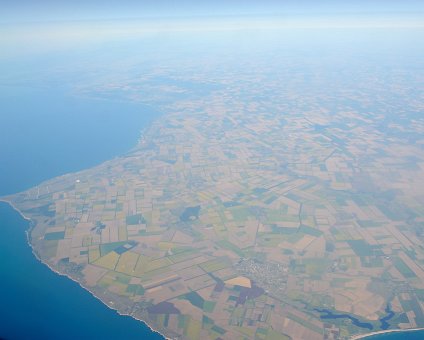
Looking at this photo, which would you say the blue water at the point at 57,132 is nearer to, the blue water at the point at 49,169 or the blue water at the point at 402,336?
the blue water at the point at 49,169

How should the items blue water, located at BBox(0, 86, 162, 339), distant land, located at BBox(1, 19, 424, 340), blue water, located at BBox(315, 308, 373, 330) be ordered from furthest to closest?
1. distant land, located at BBox(1, 19, 424, 340)
2. blue water, located at BBox(0, 86, 162, 339)
3. blue water, located at BBox(315, 308, 373, 330)

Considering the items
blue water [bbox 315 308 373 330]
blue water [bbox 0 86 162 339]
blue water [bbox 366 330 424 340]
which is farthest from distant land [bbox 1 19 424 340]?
blue water [bbox 0 86 162 339]

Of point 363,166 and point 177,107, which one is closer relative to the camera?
point 363,166

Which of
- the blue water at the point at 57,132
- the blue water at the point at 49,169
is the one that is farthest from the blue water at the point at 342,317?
the blue water at the point at 57,132

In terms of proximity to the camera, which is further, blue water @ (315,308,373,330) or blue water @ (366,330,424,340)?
blue water @ (315,308,373,330)

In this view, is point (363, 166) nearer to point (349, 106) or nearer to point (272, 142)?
point (272, 142)

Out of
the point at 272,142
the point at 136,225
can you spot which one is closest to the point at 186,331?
the point at 136,225

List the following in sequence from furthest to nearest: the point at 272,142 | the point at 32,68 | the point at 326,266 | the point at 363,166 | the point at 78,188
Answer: the point at 32,68 < the point at 272,142 < the point at 363,166 < the point at 78,188 < the point at 326,266

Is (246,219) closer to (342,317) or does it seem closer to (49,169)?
(342,317)

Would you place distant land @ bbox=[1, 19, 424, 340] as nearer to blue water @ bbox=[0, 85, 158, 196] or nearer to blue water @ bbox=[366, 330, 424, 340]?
blue water @ bbox=[366, 330, 424, 340]
